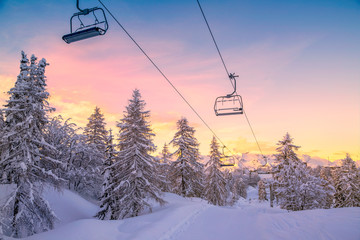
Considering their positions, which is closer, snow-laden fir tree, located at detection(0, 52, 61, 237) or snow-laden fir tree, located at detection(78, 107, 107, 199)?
snow-laden fir tree, located at detection(0, 52, 61, 237)

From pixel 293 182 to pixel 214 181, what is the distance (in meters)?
12.0

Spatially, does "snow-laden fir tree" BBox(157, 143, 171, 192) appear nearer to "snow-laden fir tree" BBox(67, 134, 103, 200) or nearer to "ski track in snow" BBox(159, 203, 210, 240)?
"ski track in snow" BBox(159, 203, 210, 240)

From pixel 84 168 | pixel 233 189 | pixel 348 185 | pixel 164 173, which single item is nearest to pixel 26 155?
pixel 84 168

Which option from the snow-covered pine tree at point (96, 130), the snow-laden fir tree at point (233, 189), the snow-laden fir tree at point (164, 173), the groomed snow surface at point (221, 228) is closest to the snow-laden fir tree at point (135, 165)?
the snow-laden fir tree at point (164, 173)

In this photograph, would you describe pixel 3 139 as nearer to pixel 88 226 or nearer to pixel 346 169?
pixel 88 226

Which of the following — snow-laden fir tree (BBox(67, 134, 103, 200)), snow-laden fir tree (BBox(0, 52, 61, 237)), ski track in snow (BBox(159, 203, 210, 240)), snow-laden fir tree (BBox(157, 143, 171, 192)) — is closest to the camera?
ski track in snow (BBox(159, 203, 210, 240))

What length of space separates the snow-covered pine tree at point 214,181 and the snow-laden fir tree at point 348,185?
18320mm

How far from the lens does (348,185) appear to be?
103 feet

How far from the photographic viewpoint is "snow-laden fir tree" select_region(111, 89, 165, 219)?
19.5m

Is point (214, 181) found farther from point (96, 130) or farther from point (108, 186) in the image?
point (96, 130)

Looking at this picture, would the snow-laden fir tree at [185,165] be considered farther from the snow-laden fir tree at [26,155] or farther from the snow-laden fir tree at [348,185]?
the snow-laden fir tree at [348,185]

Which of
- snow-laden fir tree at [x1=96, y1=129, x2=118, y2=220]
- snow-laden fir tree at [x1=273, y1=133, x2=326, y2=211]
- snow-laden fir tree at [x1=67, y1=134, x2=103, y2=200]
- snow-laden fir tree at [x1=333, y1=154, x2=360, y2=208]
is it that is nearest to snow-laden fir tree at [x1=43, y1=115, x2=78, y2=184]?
snow-laden fir tree at [x1=67, y1=134, x2=103, y2=200]

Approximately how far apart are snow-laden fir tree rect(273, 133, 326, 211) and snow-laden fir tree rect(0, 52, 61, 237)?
26.1 metres

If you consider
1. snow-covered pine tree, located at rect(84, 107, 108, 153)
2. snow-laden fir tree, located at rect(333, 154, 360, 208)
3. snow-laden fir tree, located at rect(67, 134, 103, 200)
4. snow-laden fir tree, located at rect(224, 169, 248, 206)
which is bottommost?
snow-laden fir tree, located at rect(224, 169, 248, 206)
